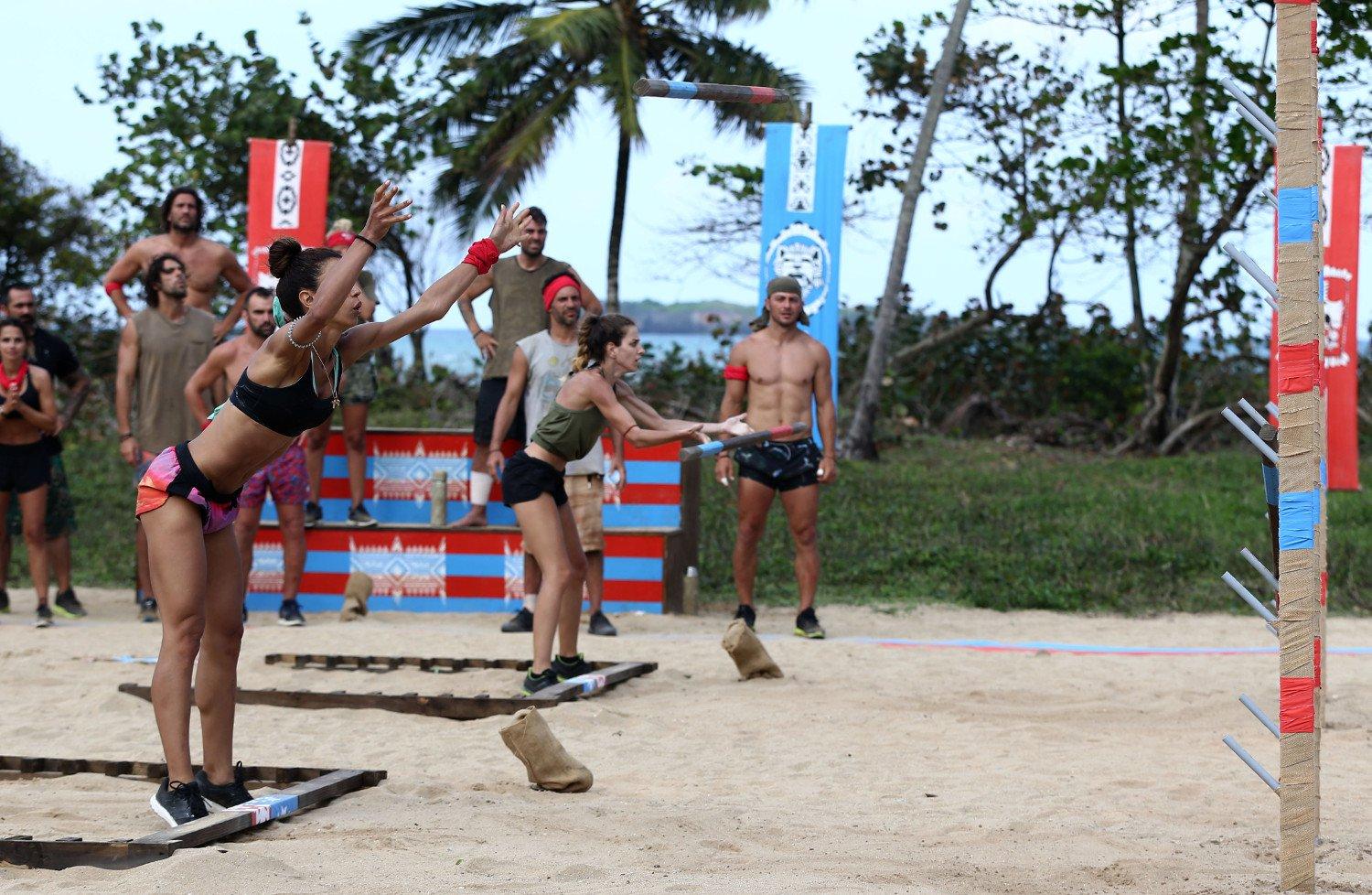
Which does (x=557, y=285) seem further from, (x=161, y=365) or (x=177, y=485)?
(x=177, y=485)

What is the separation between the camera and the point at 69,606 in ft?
29.6

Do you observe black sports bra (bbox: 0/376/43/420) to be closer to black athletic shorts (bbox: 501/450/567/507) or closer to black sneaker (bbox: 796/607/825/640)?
black athletic shorts (bbox: 501/450/567/507)

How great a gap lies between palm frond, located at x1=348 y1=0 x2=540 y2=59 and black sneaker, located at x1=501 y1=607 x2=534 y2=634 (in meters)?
11.8

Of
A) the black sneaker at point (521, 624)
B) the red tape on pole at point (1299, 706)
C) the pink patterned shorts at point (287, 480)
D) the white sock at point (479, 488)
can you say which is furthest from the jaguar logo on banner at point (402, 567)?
the red tape on pole at point (1299, 706)

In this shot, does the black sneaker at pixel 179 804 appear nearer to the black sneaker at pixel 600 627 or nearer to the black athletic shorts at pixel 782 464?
the black sneaker at pixel 600 627

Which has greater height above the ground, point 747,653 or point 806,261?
point 806,261

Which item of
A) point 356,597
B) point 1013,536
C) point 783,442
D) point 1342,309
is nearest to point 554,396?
point 783,442

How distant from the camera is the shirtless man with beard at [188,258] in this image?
8.69 metres

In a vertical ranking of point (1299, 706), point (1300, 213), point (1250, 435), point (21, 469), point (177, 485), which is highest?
point (1300, 213)

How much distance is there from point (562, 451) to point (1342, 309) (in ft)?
15.3

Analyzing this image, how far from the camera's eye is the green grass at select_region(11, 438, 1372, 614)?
33.7 feet

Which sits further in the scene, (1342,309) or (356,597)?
(356,597)

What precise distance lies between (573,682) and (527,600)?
6.57 ft

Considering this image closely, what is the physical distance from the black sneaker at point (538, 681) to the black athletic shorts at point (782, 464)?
216 centimetres
